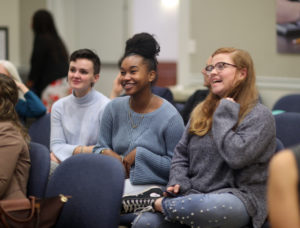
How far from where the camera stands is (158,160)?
103 inches

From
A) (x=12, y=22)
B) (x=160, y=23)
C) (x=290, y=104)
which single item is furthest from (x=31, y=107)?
(x=160, y=23)

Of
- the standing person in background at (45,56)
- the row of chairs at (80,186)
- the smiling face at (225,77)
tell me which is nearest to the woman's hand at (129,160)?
the row of chairs at (80,186)

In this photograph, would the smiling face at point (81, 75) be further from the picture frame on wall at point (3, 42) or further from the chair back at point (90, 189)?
the picture frame on wall at point (3, 42)

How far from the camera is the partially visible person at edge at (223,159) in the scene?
86.8 inches

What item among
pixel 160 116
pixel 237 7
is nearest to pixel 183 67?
pixel 237 7

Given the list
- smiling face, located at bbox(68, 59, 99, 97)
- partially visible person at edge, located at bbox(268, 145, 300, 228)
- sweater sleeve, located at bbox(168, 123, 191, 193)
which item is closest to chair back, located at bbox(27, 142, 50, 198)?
sweater sleeve, located at bbox(168, 123, 191, 193)

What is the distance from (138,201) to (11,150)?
0.65 meters

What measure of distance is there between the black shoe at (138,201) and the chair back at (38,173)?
0.40 m

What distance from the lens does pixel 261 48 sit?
4.59m

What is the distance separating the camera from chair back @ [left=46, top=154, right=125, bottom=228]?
2217mm

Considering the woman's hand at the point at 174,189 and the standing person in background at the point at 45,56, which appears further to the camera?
the standing person in background at the point at 45,56

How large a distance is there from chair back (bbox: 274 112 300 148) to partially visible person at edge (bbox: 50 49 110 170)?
1071 millimetres

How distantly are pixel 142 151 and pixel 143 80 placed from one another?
0.41 m

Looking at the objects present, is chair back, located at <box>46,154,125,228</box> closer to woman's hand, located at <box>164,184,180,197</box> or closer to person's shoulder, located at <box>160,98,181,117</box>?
woman's hand, located at <box>164,184,180,197</box>
